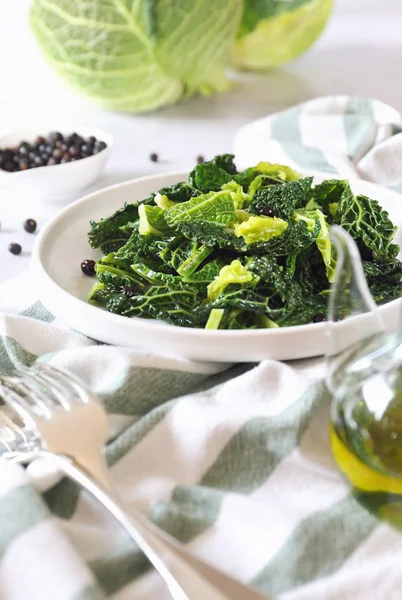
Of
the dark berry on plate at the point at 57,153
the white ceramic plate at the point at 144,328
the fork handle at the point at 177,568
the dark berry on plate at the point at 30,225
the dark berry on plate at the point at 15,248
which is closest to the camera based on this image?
the fork handle at the point at 177,568

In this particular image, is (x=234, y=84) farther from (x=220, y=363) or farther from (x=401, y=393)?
(x=401, y=393)

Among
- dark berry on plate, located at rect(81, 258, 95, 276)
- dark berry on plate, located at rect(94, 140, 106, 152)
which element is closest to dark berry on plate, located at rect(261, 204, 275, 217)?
dark berry on plate, located at rect(81, 258, 95, 276)

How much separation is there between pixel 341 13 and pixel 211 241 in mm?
3216

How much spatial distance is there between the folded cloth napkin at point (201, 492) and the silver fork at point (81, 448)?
0.14 feet

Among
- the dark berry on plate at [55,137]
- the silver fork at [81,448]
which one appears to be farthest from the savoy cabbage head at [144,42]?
the silver fork at [81,448]

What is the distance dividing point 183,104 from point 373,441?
2.16 meters

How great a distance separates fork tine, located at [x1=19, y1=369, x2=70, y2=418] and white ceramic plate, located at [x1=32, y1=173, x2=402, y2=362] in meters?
0.19

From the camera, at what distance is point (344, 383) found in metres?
1.02

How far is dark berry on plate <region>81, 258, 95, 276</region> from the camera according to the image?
1562mm

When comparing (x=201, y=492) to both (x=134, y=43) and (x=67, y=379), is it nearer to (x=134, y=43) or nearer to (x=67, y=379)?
(x=67, y=379)

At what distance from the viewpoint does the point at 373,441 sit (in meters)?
0.96

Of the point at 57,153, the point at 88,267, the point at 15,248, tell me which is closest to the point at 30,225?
the point at 15,248

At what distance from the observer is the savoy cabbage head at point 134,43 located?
Answer: 8.10 ft

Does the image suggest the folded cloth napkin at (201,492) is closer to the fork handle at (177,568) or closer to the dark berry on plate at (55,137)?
the fork handle at (177,568)
